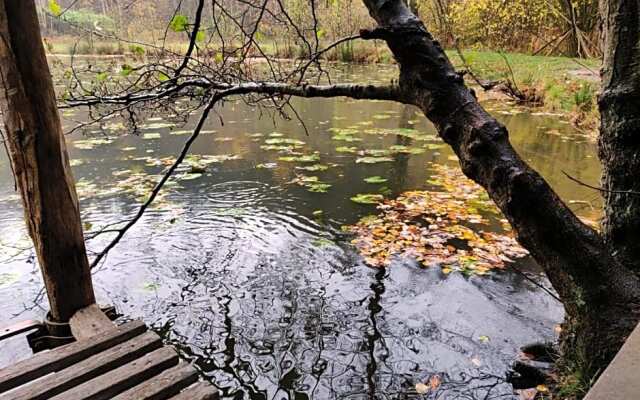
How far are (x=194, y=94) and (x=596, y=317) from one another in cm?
218

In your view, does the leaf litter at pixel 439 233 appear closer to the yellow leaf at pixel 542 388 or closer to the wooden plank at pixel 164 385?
the yellow leaf at pixel 542 388

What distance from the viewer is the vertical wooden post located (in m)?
2.06

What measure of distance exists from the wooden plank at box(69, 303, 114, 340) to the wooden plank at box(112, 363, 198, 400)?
50 cm

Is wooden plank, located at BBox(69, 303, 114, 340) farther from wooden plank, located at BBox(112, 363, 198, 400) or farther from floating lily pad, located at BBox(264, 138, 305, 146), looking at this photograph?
floating lily pad, located at BBox(264, 138, 305, 146)

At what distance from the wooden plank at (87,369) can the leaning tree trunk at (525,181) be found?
1.63 metres

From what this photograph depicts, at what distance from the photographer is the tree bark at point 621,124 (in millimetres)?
1927

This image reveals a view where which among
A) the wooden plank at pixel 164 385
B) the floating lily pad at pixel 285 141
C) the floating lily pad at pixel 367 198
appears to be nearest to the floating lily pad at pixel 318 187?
the floating lily pad at pixel 367 198

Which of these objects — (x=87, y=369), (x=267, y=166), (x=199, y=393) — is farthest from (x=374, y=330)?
(x=267, y=166)

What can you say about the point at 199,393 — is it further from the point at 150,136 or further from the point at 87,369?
the point at 150,136

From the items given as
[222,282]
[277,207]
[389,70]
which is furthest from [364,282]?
[389,70]

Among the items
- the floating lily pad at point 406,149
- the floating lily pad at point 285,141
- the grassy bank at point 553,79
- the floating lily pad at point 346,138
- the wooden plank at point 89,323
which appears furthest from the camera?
the grassy bank at point 553,79

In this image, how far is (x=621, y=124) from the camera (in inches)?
77.5

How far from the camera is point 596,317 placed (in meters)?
1.96

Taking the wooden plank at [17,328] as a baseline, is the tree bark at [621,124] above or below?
above
